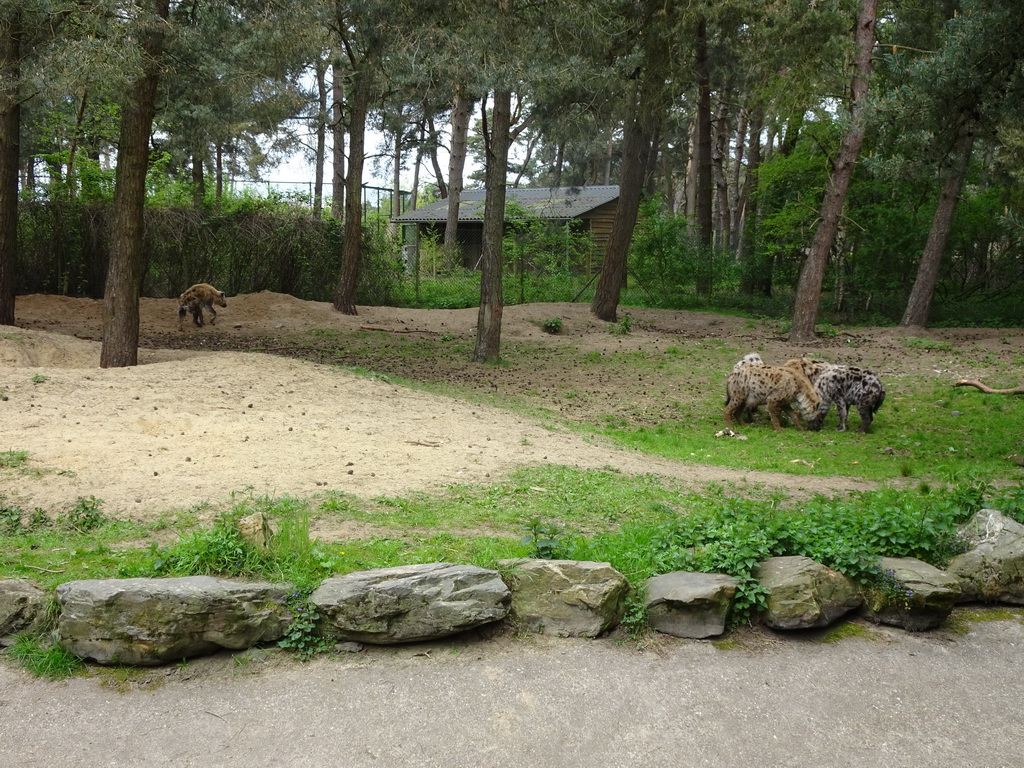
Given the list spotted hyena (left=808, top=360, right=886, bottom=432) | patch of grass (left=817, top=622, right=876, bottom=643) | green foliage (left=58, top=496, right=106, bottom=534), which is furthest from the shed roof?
patch of grass (left=817, top=622, right=876, bottom=643)

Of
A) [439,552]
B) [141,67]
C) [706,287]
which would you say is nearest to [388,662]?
[439,552]

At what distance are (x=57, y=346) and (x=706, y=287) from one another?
18578mm

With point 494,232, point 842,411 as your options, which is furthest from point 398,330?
point 842,411

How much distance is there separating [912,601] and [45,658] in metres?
5.07

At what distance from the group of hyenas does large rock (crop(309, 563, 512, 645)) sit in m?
8.15

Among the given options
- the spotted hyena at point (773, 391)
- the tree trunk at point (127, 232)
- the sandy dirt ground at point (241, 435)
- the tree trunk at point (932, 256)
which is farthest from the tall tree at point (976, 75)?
the tree trunk at point (932, 256)

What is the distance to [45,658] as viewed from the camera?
4.66 m

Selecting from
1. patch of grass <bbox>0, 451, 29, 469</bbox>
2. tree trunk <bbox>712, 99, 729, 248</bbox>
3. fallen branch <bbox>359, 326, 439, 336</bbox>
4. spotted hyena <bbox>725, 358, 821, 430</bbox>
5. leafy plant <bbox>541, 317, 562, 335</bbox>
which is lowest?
patch of grass <bbox>0, 451, 29, 469</bbox>

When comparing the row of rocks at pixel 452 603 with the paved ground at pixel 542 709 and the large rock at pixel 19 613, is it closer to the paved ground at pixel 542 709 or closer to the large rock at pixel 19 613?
the large rock at pixel 19 613

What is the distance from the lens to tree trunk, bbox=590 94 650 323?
20688 mm

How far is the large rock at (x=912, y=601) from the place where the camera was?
17.7ft

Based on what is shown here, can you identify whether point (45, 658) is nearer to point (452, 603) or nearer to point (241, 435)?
point (452, 603)

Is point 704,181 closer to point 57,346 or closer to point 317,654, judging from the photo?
point 57,346

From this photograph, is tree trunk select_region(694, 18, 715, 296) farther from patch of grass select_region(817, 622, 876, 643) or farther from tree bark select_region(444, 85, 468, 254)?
patch of grass select_region(817, 622, 876, 643)
